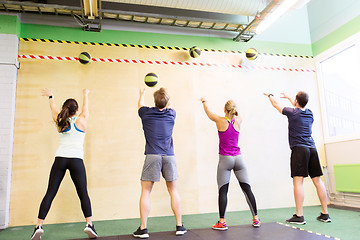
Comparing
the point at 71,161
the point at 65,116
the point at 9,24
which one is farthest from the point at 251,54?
the point at 9,24

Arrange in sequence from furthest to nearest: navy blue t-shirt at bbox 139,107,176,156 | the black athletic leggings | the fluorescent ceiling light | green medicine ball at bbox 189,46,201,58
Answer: green medicine ball at bbox 189,46,201,58 → the fluorescent ceiling light → navy blue t-shirt at bbox 139,107,176,156 → the black athletic leggings

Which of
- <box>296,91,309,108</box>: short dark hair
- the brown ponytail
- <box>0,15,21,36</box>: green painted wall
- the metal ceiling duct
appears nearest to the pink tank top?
<box>296,91,309,108</box>: short dark hair

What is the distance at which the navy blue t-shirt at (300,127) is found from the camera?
4.27 metres

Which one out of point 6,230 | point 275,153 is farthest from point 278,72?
point 6,230

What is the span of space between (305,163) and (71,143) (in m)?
3.20

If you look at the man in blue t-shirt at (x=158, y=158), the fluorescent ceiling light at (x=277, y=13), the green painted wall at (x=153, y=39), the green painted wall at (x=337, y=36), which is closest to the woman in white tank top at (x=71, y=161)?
the man in blue t-shirt at (x=158, y=158)

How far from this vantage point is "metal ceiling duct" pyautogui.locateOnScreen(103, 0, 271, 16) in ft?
17.1

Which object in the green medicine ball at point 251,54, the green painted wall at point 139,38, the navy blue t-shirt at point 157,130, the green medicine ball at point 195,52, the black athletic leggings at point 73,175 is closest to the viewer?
the black athletic leggings at point 73,175

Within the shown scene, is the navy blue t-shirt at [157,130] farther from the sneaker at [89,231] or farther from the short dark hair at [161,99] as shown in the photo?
the sneaker at [89,231]

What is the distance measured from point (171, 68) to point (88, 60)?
1596mm

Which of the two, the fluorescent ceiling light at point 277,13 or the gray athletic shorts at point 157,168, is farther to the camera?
the fluorescent ceiling light at point 277,13

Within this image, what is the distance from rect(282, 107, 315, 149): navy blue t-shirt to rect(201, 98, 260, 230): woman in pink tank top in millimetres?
928

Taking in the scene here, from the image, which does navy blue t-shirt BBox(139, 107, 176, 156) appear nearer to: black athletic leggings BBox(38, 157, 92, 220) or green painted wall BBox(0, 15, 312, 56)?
black athletic leggings BBox(38, 157, 92, 220)

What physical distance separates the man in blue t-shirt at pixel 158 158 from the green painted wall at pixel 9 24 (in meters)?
3.10
